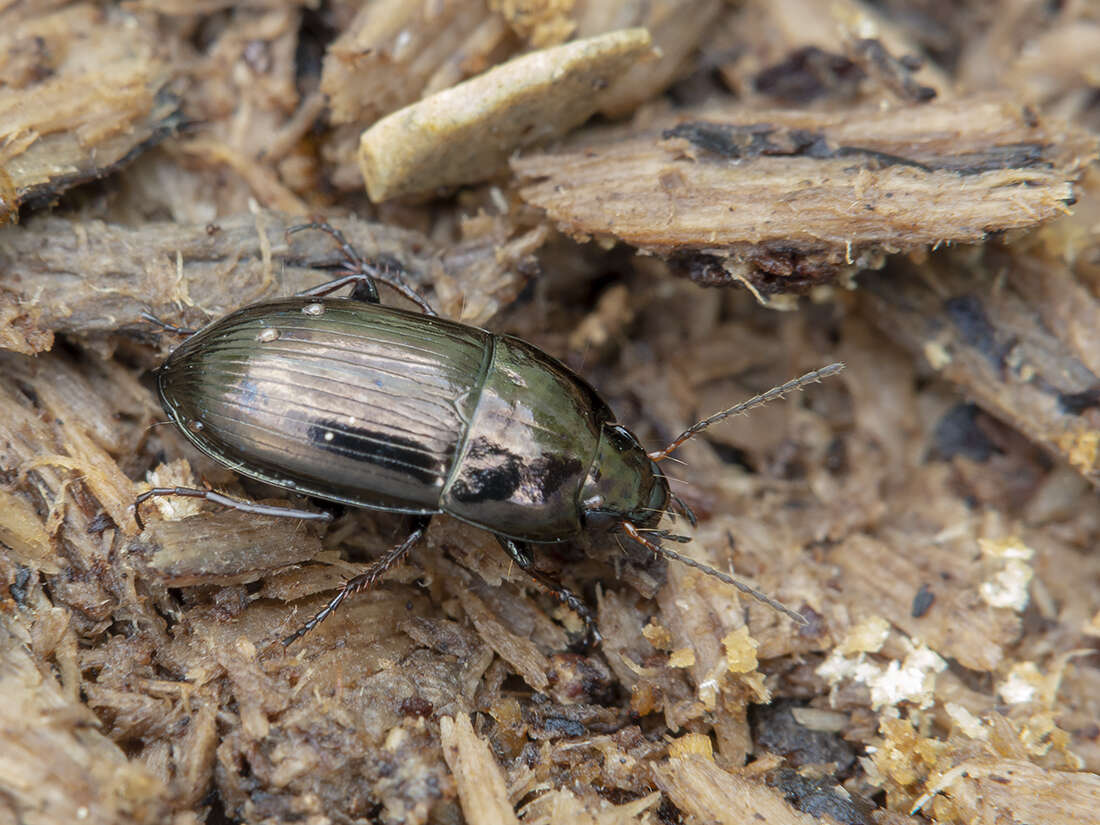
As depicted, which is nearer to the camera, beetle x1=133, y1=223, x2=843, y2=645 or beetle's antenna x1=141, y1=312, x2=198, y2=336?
beetle x1=133, y1=223, x2=843, y2=645

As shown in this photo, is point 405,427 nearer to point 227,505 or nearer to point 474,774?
point 227,505

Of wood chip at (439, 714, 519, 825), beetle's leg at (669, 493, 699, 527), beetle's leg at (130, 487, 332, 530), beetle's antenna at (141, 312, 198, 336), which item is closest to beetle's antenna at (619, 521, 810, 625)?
beetle's leg at (669, 493, 699, 527)

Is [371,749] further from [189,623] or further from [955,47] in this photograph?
[955,47]

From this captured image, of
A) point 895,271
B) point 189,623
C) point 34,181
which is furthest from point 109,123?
point 895,271

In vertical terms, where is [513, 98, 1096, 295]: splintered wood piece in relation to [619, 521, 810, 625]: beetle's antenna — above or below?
above


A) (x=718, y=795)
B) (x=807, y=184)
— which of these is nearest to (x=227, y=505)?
(x=718, y=795)

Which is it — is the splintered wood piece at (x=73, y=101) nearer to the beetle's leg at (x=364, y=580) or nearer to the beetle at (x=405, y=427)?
the beetle at (x=405, y=427)

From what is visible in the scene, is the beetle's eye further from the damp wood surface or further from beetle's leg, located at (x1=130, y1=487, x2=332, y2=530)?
beetle's leg, located at (x1=130, y1=487, x2=332, y2=530)
